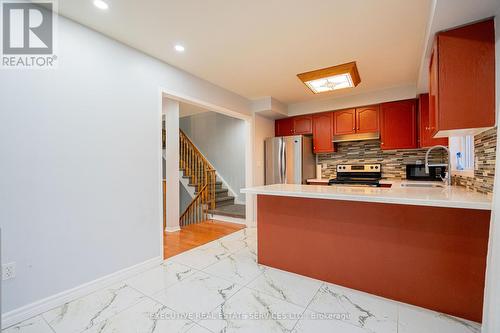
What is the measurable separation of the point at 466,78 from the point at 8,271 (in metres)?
3.67

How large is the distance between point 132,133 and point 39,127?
2.48 feet

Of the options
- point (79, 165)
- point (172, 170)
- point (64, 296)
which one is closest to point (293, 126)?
point (172, 170)

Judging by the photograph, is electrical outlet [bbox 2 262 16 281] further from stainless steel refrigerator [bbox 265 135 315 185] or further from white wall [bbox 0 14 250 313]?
stainless steel refrigerator [bbox 265 135 315 185]

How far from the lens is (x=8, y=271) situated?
66.2 inches

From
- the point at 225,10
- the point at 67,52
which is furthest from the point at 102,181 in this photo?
the point at 225,10

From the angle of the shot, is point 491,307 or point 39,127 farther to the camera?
point 39,127

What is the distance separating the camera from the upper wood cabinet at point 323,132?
436cm

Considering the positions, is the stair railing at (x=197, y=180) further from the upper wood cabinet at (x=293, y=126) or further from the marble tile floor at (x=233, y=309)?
the marble tile floor at (x=233, y=309)

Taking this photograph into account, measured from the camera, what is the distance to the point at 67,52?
200cm

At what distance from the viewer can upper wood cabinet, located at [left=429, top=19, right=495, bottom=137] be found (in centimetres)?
165

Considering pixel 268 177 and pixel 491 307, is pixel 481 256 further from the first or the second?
pixel 268 177

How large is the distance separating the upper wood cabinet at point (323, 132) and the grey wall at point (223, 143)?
1.98 m

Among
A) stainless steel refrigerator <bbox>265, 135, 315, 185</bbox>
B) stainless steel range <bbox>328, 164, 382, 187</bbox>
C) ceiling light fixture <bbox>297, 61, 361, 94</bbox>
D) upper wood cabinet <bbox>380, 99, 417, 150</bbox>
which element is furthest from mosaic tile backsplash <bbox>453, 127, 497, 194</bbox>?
stainless steel refrigerator <bbox>265, 135, 315, 185</bbox>

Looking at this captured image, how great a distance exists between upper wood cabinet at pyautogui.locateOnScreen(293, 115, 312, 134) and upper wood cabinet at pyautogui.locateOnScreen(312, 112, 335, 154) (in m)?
0.10
